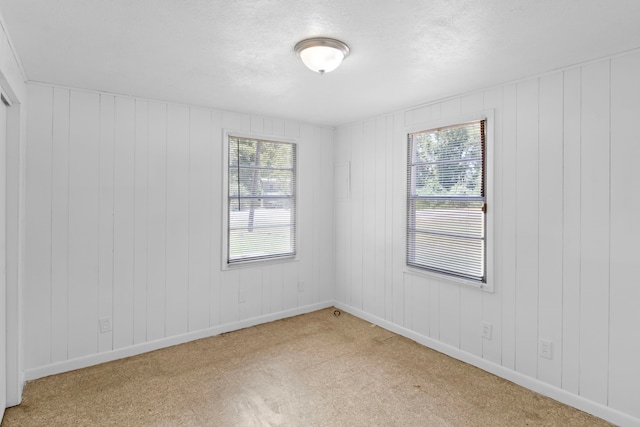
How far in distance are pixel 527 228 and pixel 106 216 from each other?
11.6ft

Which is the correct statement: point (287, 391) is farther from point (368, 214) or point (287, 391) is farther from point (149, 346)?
point (368, 214)

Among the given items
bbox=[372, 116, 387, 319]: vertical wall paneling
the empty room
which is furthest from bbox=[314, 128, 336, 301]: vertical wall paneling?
bbox=[372, 116, 387, 319]: vertical wall paneling

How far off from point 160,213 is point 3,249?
1.25 metres

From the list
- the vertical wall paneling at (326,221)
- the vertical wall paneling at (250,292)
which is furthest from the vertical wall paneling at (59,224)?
the vertical wall paneling at (326,221)

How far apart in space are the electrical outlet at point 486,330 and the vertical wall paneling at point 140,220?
307 centimetres

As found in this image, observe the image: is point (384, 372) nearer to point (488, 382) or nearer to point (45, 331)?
point (488, 382)

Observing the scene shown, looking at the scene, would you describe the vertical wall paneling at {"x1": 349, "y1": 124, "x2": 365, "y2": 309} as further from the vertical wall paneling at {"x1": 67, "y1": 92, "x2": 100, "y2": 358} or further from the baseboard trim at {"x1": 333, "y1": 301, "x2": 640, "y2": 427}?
the vertical wall paneling at {"x1": 67, "y1": 92, "x2": 100, "y2": 358}

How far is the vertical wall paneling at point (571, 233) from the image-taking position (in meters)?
2.49

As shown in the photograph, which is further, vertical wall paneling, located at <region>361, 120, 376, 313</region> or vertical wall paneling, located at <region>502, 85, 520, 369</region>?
vertical wall paneling, located at <region>361, 120, 376, 313</region>

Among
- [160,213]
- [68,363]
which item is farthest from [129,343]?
[160,213]

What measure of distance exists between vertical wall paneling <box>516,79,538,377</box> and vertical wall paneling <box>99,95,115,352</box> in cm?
344

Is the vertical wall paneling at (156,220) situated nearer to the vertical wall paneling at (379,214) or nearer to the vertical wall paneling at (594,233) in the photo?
the vertical wall paneling at (379,214)

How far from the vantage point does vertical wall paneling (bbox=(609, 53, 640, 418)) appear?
225cm

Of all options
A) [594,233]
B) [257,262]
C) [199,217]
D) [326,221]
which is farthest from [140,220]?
[594,233]
